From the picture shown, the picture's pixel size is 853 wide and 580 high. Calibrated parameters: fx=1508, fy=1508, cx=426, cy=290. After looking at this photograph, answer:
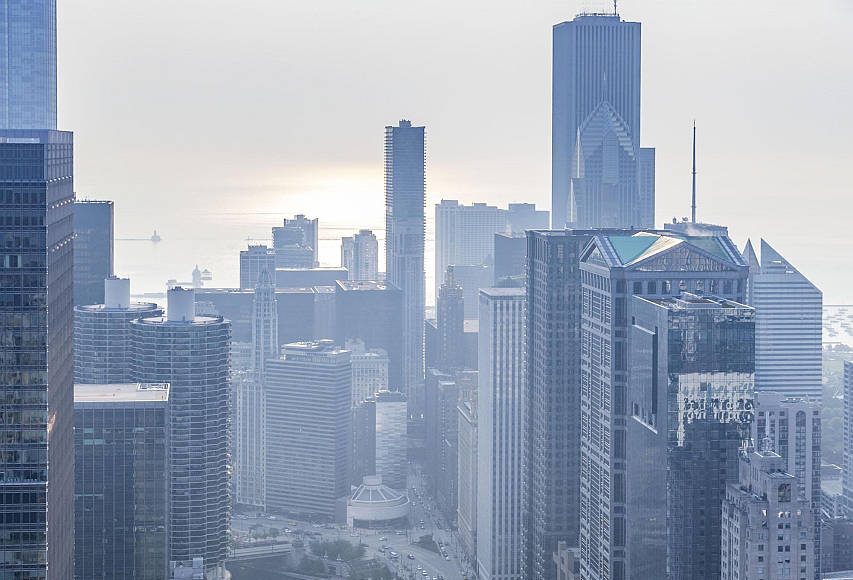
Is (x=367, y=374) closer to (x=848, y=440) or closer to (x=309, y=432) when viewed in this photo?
(x=309, y=432)

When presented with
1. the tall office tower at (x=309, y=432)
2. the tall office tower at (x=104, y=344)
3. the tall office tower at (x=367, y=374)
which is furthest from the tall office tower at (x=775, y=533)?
the tall office tower at (x=367, y=374)

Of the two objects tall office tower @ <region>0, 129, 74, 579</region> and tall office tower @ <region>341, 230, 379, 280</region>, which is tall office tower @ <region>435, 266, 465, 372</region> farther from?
tall office tower @ <region>0, 129, 74, 579</region>

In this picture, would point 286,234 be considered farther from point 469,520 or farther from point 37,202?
point 37,202

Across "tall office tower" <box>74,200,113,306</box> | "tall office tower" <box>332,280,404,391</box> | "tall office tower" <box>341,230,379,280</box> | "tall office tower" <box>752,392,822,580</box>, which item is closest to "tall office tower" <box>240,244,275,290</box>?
"tall office tower" <box>332,280,404,391</box>

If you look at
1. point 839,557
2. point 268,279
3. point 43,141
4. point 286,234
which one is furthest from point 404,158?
point 43,141

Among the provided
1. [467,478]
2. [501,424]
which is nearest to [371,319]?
[467,478]

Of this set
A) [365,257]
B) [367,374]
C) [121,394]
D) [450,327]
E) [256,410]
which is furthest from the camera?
[365,257]
